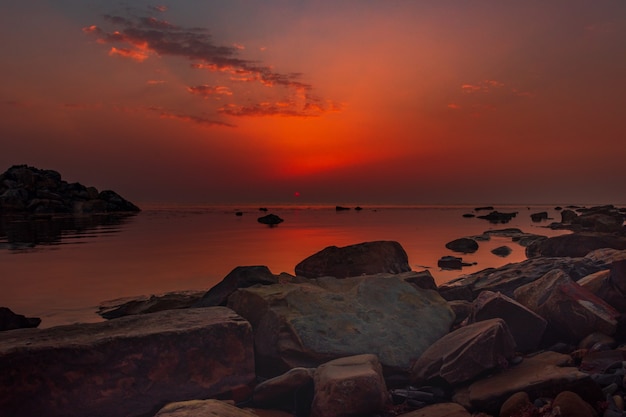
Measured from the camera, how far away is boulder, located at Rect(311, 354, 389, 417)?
236 inches

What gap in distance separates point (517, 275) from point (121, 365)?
31.2 feet

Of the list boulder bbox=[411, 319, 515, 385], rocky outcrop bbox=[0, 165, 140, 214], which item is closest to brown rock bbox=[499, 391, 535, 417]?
boulder bbox=[411, 319, 515, 385]

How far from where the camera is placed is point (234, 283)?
10578mm

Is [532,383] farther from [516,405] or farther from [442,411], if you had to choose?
[442,411]

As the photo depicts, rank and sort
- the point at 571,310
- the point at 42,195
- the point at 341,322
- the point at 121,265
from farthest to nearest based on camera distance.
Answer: the point at 42,195 < the point at 121,265 < the point at 341,322 < the point at 571,310

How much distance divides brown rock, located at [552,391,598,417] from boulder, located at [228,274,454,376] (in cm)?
264

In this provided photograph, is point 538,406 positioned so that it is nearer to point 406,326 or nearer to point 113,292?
point 406,326

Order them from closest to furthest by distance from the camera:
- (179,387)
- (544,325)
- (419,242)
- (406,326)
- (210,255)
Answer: (179,387), (544,325), (406,326), (210,255), (419,242)

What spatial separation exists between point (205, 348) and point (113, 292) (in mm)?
10024

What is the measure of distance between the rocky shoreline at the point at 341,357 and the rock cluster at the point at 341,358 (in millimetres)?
18

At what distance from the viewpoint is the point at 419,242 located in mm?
33469

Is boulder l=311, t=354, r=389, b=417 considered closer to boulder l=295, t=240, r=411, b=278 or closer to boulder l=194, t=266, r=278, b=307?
boulder l=194, t=266, r=278, b=307

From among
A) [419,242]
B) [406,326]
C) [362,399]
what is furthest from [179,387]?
[419,242]

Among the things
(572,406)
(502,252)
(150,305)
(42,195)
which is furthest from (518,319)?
(42,195)
